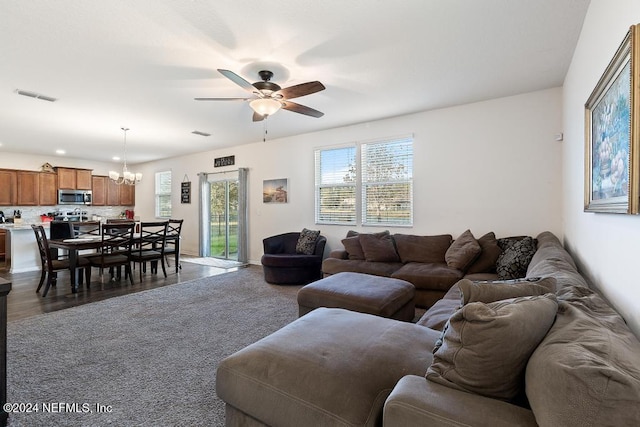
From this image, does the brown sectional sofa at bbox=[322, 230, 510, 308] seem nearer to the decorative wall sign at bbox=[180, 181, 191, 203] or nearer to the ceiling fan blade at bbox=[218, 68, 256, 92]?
the ceiling fan blade at bbox=[218, 68, 256, 92]

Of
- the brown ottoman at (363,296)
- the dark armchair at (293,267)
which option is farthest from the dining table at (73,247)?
the brown ottoman at (363,296)

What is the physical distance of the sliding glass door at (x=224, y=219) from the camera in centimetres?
736

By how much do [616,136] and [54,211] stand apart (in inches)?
438

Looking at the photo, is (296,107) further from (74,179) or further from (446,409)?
(74,179)

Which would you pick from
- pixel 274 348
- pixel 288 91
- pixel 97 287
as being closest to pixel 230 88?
pixel 288 91

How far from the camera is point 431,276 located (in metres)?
3.56

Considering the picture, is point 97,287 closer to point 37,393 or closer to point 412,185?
point 37,393

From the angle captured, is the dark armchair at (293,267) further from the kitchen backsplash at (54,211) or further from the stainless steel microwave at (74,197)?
the kitchen backsplash at (54,211)

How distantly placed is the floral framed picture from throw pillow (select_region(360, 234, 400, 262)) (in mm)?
2483

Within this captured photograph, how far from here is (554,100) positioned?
3.71 m

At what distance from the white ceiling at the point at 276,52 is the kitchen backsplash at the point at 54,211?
4.29m

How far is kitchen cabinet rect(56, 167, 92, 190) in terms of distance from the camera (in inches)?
323

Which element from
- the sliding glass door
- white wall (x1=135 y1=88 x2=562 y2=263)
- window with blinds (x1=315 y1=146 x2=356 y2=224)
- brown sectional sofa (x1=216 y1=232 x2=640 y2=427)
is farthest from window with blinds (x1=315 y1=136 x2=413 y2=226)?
brown sectional sofa (x1=216 y1=232 x2=640 y2=427)

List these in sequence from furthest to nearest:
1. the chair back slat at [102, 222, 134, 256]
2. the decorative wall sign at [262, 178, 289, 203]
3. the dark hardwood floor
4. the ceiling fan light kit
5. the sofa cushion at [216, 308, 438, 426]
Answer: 1. the decorative wall sign at [262, 178, 289, 203]
2. the chair back slat at [102, 222, 134, 256]
3. the dark hardwood floor
4. the ceiling fan light kit
5. the sofa cushion at [216, 308, 438, 426]
